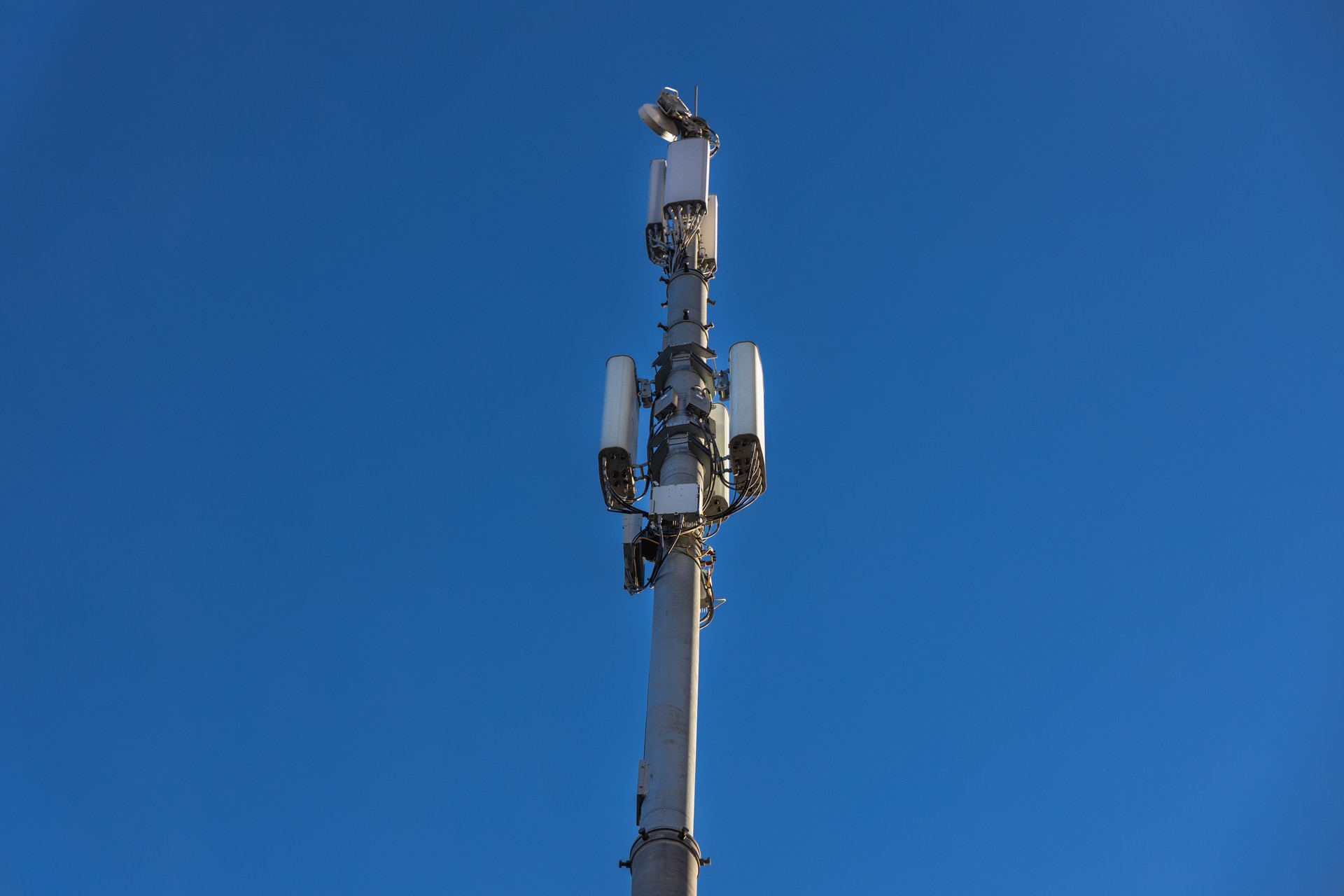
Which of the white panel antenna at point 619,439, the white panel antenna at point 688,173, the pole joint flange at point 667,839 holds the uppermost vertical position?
the white panel antenna at point 688,173

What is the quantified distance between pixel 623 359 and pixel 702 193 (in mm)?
5479

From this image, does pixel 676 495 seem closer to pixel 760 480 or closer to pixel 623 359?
pixel 760 480

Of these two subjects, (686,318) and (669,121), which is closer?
(686,318)

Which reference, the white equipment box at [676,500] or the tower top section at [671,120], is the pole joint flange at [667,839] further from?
the tower top section at [671,120]

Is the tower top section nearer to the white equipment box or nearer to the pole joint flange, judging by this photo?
the white equipment box

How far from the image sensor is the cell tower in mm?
22797

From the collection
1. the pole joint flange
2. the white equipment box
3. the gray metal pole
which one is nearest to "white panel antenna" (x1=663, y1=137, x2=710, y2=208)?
the gray metal pole

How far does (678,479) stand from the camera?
26969 millimetres

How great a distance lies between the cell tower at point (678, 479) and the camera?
22797 mm

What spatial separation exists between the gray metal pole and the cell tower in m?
0.02

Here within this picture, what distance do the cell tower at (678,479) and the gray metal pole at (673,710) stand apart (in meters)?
0.02

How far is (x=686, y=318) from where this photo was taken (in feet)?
102

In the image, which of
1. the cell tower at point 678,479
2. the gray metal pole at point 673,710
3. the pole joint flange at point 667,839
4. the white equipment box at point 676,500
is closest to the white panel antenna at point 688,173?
the cell tower at point 678,479

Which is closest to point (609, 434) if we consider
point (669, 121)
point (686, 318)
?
point (686, 318)
